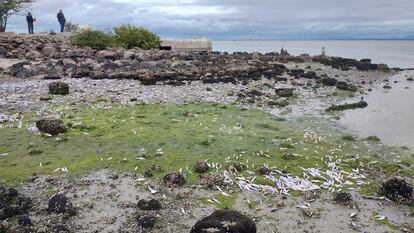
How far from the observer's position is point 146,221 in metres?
10.0

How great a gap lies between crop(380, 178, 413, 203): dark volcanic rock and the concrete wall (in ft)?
138

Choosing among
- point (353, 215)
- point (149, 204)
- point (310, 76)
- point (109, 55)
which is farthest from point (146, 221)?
point (109, 55)

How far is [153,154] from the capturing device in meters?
14.2

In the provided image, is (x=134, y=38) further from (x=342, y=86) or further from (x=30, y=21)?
(x=342, y=86)

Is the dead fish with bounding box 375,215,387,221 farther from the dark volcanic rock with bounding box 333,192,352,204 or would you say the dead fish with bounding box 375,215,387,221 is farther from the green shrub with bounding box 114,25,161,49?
the green shrub with bounding box 114,25,161,49

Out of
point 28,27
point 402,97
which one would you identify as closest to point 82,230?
point 402,97

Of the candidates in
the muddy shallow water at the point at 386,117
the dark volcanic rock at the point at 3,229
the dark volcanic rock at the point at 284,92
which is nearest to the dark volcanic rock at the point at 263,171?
the dark volcanic rock at the point at 3,229

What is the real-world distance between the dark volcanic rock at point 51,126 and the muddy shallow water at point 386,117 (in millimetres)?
10959

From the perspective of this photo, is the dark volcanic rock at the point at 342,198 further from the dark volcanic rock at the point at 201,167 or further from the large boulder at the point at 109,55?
the large boulder at the point at 109,55

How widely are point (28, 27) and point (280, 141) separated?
39678 millimetres

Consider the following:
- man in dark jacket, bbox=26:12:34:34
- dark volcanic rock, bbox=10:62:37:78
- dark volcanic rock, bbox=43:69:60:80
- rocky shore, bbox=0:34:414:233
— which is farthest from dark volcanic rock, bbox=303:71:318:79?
man in dark jacket, bbox=26:12:34:34

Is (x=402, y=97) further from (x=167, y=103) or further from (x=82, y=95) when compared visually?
(x=82, y=95)

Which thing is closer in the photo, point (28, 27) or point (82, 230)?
point (82, 230)

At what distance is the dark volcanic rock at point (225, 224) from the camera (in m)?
8.33
